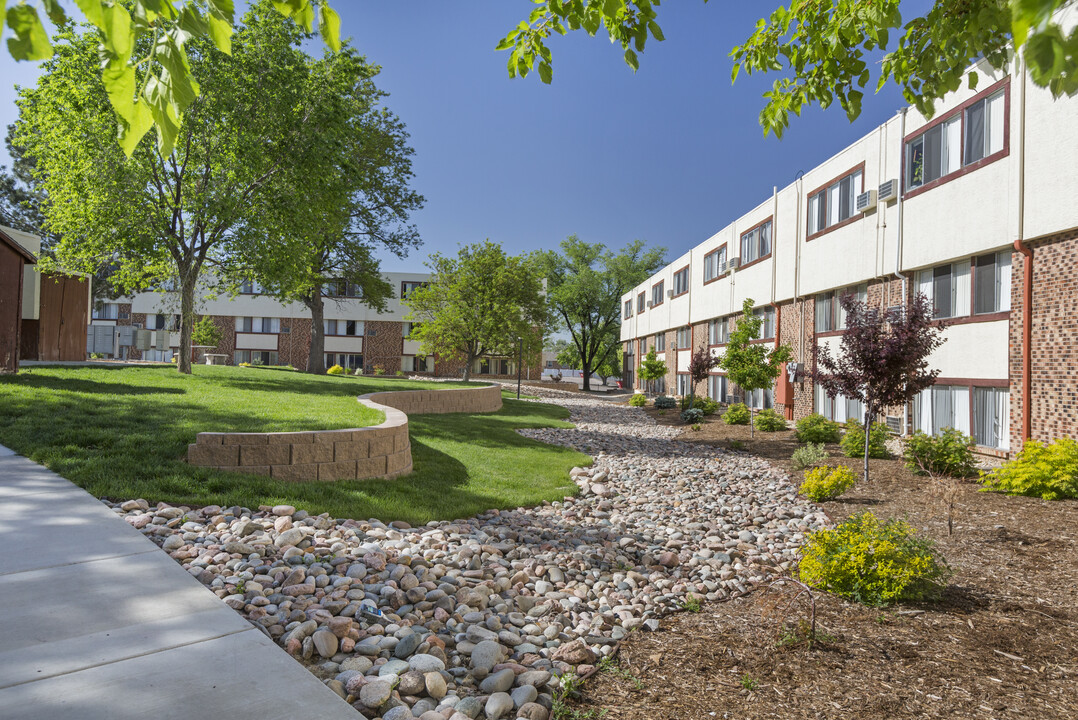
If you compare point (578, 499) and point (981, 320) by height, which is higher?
point (981, 320)

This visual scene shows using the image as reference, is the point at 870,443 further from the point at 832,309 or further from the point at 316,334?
the point at 316,334

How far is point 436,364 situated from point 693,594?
49.1 metres

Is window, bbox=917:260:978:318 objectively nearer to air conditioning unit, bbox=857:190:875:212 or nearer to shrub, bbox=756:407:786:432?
air conditioning unit, bbox=857:190:875:212

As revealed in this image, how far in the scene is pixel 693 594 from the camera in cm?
491

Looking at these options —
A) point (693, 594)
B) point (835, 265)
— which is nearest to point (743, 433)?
point (835, 265)

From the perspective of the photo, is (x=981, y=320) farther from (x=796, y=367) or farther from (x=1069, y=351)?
(x=796, y=367)

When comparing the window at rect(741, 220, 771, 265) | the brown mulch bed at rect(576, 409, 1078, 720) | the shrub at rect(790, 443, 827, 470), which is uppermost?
the window at rect(741, 220, 771, 265)

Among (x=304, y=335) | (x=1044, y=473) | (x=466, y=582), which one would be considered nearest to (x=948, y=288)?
(x=1044, y=473)

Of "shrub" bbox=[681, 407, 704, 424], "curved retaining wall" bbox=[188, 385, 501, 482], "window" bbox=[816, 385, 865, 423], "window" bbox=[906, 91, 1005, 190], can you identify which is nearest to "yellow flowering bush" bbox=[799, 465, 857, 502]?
"curved retaining wall" bbox=[188, 385, 501, 482]

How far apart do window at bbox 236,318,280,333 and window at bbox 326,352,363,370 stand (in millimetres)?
5175

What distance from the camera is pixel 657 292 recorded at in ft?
130

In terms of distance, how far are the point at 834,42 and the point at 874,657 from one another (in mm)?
4092

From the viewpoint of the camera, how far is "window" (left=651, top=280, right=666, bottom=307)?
1502 inches

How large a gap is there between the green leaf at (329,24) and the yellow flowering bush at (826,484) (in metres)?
8.61
